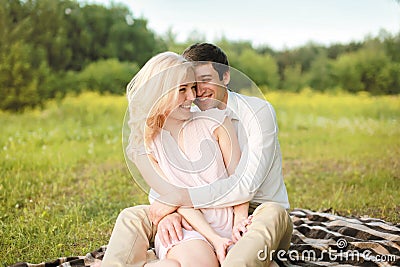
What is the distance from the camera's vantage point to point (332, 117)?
711cm

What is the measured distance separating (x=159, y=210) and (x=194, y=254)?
25cm

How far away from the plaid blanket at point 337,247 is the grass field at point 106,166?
348 mm

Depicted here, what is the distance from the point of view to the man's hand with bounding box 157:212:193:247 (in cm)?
199

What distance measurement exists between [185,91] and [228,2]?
5182 millimetres

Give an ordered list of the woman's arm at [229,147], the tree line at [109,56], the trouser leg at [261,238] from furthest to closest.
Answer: the tree line at [109,56] → the woman's arm at [229,147] → the trouser leg at [261,238]

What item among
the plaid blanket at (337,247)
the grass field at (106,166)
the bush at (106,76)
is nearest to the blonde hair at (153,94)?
the plaid blanket at (337,247)

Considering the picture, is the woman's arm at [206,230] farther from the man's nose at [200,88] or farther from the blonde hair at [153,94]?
the man's nose at [200,88]

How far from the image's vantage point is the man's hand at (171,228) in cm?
199

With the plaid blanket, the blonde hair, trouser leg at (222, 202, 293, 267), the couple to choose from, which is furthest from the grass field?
trouser leg at (222, 202, 293, 267)

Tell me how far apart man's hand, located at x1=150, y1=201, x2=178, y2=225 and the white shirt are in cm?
10

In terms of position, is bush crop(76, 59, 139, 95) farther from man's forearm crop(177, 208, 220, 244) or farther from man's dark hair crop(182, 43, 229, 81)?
man's forearm crop(177, 208, 220, 244)

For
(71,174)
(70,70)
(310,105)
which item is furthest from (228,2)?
(71,174)

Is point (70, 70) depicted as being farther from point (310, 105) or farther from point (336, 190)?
point (336, 190)

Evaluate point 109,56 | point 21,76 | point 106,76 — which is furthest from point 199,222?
point 109,56
